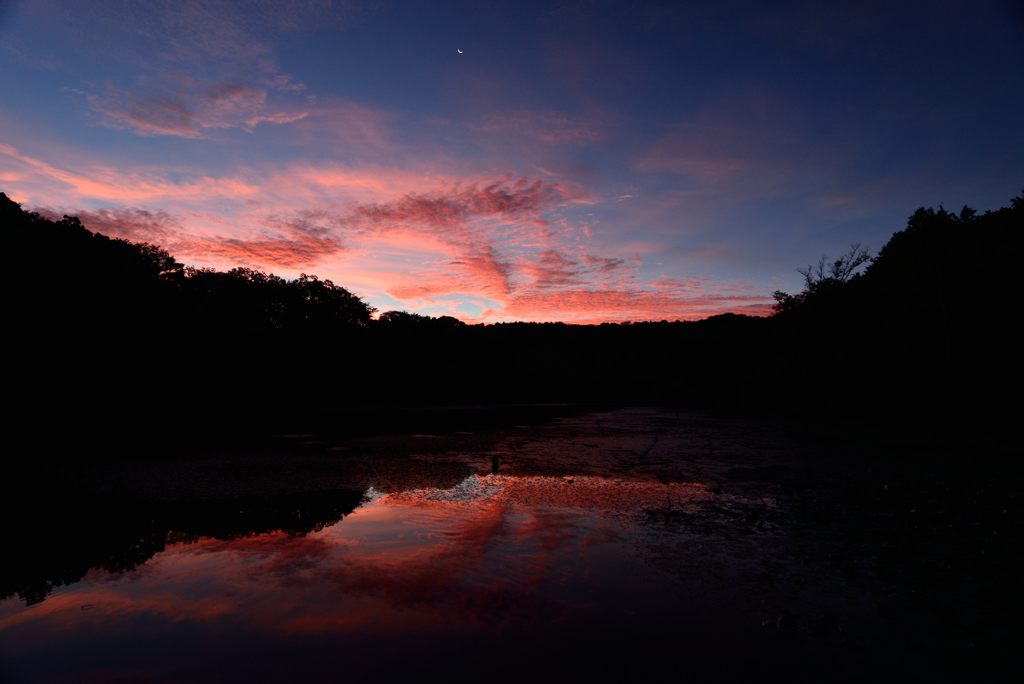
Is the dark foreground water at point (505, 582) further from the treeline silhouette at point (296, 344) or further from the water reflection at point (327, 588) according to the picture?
the treeline silhouette at point (296, 344)

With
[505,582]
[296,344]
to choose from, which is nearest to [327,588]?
[505,582]

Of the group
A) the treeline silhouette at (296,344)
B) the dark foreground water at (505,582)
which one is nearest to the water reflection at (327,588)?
the dark foreground water at (505,582)

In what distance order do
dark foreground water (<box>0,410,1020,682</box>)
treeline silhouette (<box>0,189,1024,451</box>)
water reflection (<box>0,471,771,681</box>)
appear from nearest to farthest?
dark foreground water (<box>0,410,1020,682</box>) < water reflection (<box>0,471,771,681</box>) < treeline silhouette (<box>0,189,1024,451</box>)

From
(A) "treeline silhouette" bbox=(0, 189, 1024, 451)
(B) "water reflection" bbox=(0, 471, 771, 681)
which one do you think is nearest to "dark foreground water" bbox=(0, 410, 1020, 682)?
(B) "water reflection" bbox=(0, 471, 771, 681)

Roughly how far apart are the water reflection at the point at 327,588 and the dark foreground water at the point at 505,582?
4cm

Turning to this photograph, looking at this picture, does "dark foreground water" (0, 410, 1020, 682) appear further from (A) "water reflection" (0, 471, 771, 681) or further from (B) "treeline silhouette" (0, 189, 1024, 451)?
(B) "treeline silhouette" (0, 189, 1024, 451)

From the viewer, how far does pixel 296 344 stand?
62656 mm

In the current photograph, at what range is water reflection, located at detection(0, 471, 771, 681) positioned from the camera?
5207 mm

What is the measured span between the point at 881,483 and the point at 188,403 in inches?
1871

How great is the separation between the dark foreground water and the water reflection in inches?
1.5

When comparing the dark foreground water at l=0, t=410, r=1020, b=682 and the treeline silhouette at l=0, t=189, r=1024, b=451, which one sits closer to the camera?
the dark foreground water at l=0, t=410, r=1020, b=682

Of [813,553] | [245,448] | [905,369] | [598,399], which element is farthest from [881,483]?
[598,399]

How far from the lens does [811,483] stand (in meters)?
13.5

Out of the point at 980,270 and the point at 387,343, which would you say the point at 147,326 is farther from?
the point at 980,270
